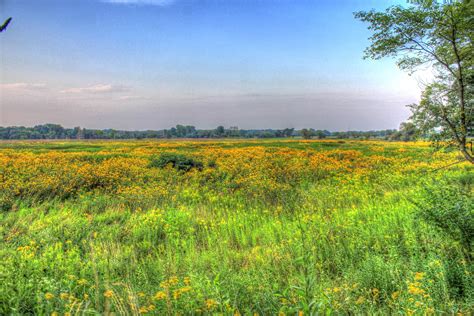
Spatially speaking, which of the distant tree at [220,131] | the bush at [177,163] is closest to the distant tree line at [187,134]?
the distant tree at [220,131]

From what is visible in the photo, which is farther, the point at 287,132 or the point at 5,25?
the point at 287,132

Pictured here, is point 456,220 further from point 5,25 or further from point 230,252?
point 5,25

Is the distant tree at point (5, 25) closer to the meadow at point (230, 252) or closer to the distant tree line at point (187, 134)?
the meadow at point (230, 252)

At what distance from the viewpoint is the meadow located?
3143 mm

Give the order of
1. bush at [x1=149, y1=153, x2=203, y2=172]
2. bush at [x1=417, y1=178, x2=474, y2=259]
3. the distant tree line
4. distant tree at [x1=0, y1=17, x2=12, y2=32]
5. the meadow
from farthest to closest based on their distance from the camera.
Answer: the distant tree line
bush at [x1=149, y1=153, x2=203, y2=172]
bush at [x1=417, y1=178, x2=474, y2=259]
the meadow
distant tree at [x1=0, y1=17, x2=12, y2=32]

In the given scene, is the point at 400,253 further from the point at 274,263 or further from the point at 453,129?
the point at 453,129

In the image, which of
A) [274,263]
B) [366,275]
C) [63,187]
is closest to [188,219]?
[274,263]

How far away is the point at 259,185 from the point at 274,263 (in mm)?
6821

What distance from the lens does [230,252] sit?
509cm

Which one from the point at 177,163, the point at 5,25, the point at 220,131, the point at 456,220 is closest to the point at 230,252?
the point at 456,220

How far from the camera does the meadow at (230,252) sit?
124 inches

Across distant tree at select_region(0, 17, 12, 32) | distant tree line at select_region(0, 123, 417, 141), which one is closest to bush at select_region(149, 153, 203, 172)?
distant tree at select_region(0, 17, 12, 32)

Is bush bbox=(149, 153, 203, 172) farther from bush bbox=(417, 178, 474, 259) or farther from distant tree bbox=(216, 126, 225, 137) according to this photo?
distant tree bbox=(216, 126, 225, 137)

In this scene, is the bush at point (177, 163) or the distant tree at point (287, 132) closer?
the bush at point (177, 163)
